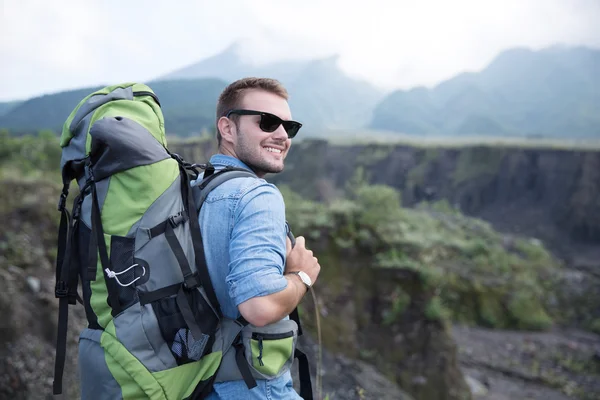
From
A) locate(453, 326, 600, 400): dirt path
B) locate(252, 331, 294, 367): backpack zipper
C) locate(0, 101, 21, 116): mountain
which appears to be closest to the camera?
locate(252, 331, 294, 367): backpack zipper

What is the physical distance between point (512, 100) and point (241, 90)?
86.2m

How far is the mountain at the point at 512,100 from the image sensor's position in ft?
212

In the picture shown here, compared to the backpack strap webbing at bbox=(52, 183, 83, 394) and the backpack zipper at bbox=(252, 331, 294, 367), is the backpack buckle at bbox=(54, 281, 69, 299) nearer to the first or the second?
the backpack strap webbing at bbox=(52, 183, 83, 394)

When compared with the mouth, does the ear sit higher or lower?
higher

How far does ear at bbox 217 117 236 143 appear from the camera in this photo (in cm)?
181

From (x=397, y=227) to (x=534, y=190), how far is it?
37.5m

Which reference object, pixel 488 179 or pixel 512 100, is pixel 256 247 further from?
pixel 512 100

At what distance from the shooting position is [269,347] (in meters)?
1.46

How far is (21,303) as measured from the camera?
4.45 m

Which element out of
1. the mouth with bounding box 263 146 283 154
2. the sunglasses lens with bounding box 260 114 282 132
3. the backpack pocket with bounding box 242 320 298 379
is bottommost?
the backpack pocket with bounding box 242 320 298 379

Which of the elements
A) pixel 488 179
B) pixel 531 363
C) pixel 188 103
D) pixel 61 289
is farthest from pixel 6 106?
pixel 488 179

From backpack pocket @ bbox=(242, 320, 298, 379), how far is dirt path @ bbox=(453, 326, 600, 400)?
42.6 ft

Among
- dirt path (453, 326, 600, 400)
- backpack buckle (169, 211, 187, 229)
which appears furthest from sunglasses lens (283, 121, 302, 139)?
dirt path (453, 326, 600, 400)

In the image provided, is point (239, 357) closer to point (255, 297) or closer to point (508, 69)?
point (255, 297)
